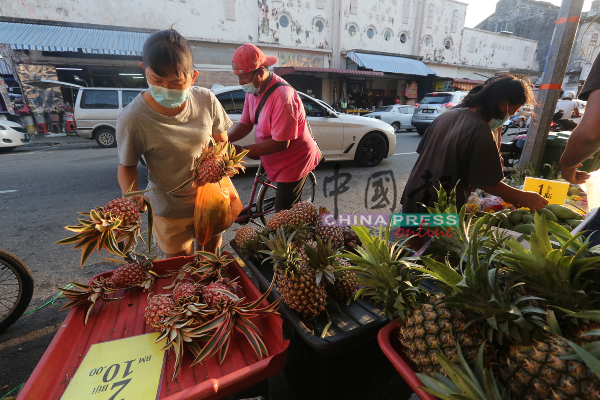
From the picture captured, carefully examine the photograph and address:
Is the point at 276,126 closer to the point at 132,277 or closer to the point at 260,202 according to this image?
the point at 132,277

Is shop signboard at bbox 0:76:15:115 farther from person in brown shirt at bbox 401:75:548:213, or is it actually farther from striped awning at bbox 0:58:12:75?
person in brown shirt at bbox 401:75:548:213

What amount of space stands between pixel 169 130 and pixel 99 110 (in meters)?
11.4

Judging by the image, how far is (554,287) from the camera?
88 centimetres

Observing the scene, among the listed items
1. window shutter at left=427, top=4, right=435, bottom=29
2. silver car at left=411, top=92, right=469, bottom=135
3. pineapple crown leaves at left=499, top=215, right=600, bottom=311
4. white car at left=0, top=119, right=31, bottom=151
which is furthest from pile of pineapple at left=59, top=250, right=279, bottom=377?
window shutter at left=427, top=4, right=435, bottom=29

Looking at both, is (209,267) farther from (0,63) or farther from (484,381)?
(0,63)

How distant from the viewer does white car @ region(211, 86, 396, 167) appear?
6492 millimetres

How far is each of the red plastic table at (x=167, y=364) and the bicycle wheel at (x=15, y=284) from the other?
1333 millimetres

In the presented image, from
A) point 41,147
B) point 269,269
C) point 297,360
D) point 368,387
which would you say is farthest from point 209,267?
point 41,147

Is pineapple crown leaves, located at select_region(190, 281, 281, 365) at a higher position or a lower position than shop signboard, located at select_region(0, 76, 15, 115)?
lower

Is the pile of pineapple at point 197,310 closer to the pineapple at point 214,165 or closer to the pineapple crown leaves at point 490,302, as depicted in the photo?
the pineapple at point 214,165

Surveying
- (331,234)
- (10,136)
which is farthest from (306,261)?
(10,136)

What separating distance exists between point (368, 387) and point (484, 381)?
838 mm

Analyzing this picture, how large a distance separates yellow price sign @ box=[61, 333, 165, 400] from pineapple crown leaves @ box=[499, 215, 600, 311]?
53.4 inches

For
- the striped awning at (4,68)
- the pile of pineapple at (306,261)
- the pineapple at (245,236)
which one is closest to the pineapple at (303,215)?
the pile of pineapple at (306,261)
